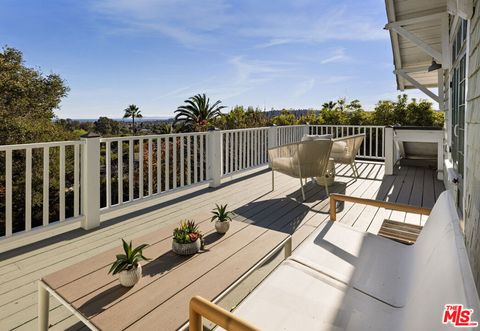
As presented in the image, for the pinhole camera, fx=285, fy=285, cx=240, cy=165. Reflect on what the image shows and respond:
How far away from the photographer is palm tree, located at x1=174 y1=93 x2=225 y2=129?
2075cm

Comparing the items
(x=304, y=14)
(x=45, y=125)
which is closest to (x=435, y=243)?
(x=304, y=14)

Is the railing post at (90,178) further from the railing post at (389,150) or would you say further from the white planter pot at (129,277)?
the railing post at (389,150)

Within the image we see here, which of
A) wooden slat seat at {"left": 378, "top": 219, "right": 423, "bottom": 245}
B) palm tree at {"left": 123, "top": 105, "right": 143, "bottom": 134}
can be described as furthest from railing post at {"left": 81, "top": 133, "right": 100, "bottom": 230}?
palm tree at {"left": 123, "top": 105, "right": 143, "bottom": 134}

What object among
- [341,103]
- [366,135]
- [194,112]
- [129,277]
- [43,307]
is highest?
[194,112]

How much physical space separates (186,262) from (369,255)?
1096mm

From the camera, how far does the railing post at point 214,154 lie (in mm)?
4879

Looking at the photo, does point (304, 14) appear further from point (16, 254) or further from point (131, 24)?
point (131, 24)

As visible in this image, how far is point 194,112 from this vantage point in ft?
68.9

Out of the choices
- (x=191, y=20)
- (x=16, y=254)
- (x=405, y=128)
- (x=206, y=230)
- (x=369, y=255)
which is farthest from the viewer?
(x=191, y=20)

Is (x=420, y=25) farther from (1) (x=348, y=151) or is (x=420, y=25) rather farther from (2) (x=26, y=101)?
(2) (x=26, y=101)

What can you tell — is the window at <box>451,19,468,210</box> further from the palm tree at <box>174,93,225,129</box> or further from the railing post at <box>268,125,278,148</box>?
the palm tree at <box>174,93,225,129</box>

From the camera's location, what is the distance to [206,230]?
2105 mm

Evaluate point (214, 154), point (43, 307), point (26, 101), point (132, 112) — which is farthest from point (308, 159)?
point (132, 112)

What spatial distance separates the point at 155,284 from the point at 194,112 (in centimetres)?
2033
